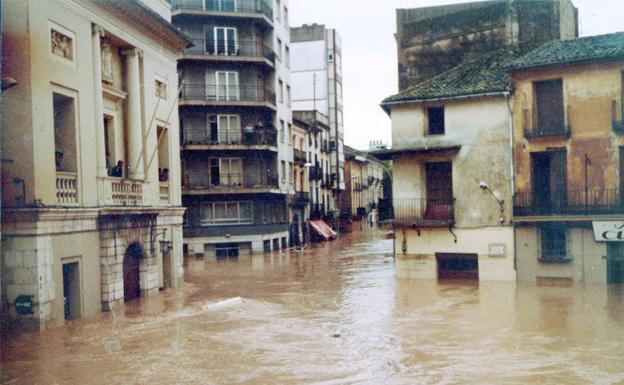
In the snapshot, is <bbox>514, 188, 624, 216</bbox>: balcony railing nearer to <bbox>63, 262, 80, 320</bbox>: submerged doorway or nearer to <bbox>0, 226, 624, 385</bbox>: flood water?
<bbox>0, 226, 624, 385</bbox>: flood water

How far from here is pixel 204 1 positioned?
46.9 m

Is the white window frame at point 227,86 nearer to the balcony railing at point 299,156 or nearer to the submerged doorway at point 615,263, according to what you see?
the balcony railing at point 299,156

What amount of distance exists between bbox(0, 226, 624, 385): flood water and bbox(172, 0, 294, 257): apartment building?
1803cm

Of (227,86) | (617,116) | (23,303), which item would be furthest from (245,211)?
(23,303)

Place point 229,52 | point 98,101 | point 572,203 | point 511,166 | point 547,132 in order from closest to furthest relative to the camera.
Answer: point 98,101
point 572,203
point 547,132
point 511,166
point 229,52

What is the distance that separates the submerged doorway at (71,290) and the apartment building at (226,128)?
997 inches

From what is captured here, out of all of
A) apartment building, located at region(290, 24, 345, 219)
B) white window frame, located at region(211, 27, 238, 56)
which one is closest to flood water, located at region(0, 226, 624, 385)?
white window frame, located at region(211, 27, 238, 56)

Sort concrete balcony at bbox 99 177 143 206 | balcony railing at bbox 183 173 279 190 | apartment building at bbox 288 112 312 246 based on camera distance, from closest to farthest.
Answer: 1. concrete balcony at bbox 99 177 143 206
2. balcony railing at bbox 183 173 279 190
3. apartment building at bbox 288 112 312 246

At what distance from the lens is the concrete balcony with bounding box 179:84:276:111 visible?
1818 inches

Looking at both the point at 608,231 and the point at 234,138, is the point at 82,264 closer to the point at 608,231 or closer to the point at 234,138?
the point at 608,231

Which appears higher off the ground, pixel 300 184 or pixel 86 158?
pixel 86 158

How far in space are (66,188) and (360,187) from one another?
7131cm

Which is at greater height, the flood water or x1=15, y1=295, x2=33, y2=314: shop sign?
x1=15, y1=295, x2=33, y2=314: shop sign

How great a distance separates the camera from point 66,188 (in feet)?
65.0
